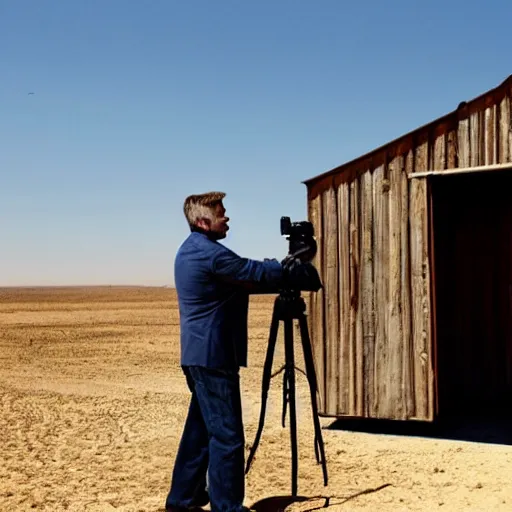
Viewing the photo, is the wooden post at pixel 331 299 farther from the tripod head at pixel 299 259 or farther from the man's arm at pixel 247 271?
the man's arm at pixel 247 271

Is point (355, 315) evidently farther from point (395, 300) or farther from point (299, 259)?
point (299, 259)

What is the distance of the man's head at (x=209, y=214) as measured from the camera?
4703 mm

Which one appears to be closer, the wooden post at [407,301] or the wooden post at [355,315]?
the wooden post at [407,301]

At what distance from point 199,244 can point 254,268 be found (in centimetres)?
45

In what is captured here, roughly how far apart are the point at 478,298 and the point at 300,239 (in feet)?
17.6

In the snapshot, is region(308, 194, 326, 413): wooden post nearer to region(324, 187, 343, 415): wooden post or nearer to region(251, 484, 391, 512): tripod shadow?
region(324, 187, 343, 415): wooden post

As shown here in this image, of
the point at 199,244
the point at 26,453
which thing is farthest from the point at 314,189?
the point at 26,453

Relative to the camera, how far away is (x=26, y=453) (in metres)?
7.11

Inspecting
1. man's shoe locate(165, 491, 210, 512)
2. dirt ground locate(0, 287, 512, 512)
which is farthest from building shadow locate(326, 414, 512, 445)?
man's shoe locate(165, 491, 210, 512)

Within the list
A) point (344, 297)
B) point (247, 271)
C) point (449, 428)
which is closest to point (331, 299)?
point (344, 297)

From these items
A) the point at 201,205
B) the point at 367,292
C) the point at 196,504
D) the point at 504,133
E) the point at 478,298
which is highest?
the point at 504,133

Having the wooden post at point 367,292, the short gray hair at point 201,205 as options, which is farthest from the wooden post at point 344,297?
the short gray hair at point 201,205

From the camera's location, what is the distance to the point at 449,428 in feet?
26.6

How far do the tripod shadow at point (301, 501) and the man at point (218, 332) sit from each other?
0.76 m
